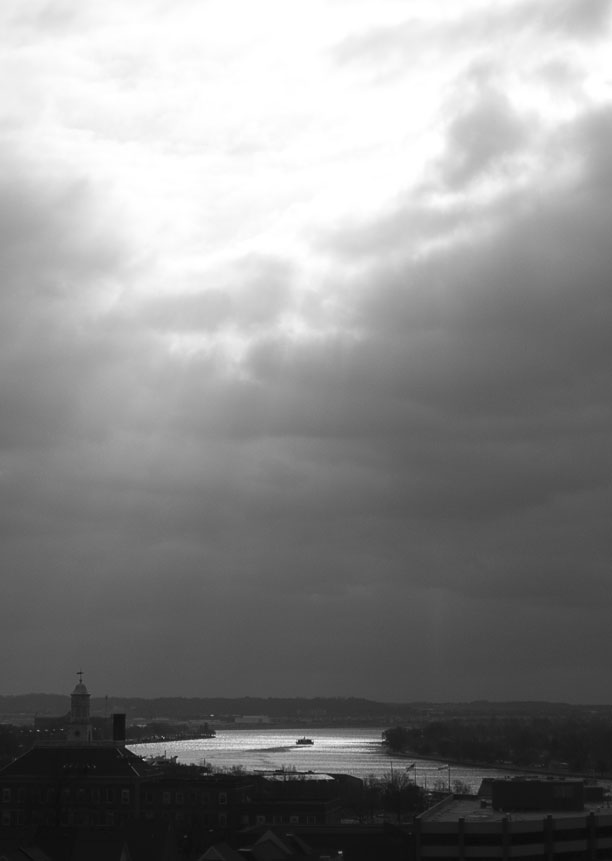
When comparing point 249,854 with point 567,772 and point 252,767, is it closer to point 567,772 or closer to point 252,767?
point 252,767

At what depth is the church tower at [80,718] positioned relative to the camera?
328ft

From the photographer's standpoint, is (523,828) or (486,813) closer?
(523,828)

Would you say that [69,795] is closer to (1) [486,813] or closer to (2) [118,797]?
(2) [118,797]

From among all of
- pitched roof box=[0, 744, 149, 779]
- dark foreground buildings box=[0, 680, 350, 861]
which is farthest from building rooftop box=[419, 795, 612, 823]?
pitched roof box=[0, 744, 149, 779]

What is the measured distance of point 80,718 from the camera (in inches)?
4139

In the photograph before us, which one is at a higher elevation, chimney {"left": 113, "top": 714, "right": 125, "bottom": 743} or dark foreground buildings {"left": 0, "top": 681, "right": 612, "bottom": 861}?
chimney {"left": 113, "top": 714, "right": 125, "bottom": 743}

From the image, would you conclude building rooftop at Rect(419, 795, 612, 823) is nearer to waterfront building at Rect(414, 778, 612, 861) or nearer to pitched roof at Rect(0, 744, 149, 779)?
waterfront building at Rect(414, 778, 612, 861)

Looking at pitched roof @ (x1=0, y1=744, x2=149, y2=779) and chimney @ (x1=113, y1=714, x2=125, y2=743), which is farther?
chimney @ (x1=113, y1=714, x2=125, y2=743)

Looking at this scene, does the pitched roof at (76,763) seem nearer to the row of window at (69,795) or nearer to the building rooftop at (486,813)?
the row of window at (69,795)

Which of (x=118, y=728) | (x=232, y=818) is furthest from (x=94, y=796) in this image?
(x=118, y=728)

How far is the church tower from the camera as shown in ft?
328

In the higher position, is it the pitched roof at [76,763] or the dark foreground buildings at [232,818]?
the pitched roof at [76,763]

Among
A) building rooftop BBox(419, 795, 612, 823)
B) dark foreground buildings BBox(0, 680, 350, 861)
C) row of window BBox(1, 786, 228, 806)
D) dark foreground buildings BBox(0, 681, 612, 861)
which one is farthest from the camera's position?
row of window BBox(1, 786, 228, 806)

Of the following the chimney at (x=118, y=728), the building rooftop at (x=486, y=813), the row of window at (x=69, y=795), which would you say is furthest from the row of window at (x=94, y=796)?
the building rooftop at (x=486, y=813)
